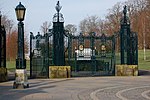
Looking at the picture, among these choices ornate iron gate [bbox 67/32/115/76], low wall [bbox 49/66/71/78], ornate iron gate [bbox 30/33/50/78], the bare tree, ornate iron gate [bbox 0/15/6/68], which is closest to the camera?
ornate iron gate [bbox 0/15/6/68]

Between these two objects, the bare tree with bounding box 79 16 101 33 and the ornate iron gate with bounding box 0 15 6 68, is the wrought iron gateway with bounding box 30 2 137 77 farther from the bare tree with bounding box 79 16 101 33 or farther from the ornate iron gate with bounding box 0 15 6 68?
the bare tree with bounding box 79 16 101 33

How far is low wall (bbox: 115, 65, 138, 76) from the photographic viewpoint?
28.0m

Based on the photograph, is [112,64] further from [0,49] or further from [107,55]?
[0,49]

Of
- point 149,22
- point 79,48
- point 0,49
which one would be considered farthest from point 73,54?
point 149,22

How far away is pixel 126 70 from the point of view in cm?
2808

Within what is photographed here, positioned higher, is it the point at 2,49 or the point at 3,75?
the point at 2,49

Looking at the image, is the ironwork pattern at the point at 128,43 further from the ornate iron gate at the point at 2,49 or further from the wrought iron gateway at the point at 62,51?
the ornate iron gate at the point at 2,49

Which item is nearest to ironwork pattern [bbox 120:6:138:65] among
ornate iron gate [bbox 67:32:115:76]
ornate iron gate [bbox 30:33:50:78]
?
ornate iron gate [bbox 67:32:115:76]

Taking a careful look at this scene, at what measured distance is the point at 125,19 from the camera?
28516 millimetres

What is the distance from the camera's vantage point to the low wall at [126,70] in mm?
27984

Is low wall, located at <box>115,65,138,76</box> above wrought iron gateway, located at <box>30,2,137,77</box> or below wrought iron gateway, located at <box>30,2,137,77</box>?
below

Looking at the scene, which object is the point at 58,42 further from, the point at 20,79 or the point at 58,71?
the point at 20,79

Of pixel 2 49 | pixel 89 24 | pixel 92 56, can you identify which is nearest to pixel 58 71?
pixel 92 56

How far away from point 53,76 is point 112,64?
17.4 feet
